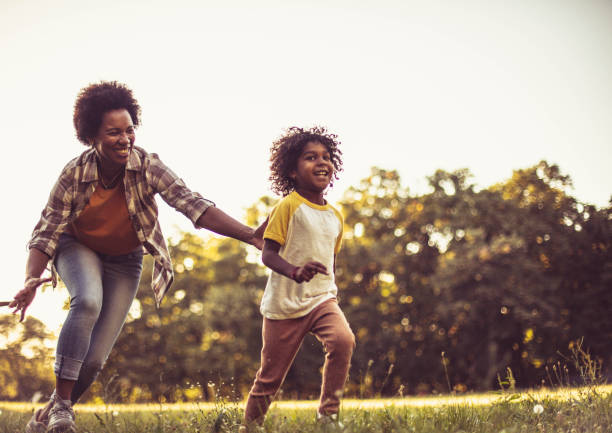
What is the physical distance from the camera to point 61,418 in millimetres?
3268

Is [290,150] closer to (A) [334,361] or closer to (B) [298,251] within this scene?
(B) [298,251]

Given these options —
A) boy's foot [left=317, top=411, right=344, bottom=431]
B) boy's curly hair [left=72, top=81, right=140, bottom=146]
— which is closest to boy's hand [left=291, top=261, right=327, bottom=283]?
boy's foot [left=317, top=411, right=344, bottom=431]

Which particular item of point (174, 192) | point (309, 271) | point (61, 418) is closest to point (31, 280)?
point (61, 418)

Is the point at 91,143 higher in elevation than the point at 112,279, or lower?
higher

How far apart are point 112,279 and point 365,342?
2300cm

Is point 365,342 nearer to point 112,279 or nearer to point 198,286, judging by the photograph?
point 198,286

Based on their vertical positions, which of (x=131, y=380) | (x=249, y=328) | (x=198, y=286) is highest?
(x=198, y=286)

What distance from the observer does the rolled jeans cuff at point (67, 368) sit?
136 inches

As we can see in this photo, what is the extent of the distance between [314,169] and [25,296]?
188 centimetres

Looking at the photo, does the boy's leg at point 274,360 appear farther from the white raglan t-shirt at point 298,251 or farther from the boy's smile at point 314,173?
the boy's smile at point 314,173

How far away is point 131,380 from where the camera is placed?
27.8 m

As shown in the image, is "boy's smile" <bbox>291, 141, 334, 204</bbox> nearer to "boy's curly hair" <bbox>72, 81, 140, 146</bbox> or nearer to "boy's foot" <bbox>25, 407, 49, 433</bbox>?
"boy's curly hair" <bbox>72, 81, 140, 146</bbox>

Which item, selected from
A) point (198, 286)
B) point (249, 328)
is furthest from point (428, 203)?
point (198, 286)

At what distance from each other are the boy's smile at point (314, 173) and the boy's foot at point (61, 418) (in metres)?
1.91
